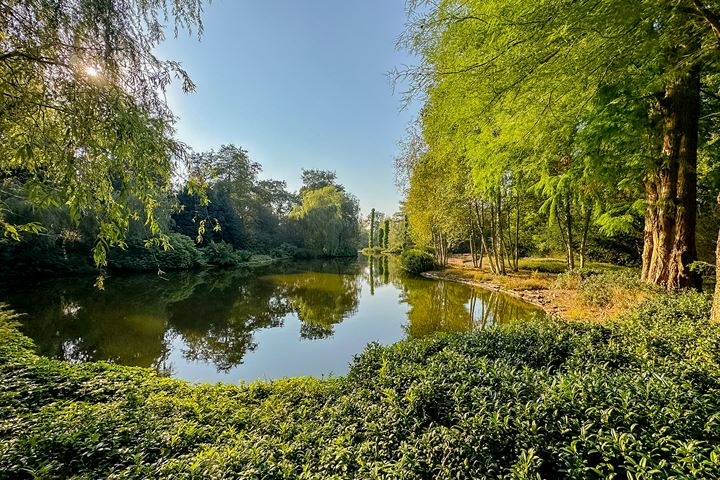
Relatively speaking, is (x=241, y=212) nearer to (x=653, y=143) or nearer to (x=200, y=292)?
(x=200, y=292)

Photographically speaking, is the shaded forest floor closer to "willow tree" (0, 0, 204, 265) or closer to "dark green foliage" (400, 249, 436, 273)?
"dark green foliage" (400, 249, 436, 273)

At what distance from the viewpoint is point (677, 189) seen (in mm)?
5898

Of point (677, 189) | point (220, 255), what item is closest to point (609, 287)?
point (677, 189)

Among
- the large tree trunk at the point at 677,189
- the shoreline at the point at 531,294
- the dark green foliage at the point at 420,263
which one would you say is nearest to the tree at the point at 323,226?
the dark green foliage at the point at 420,263

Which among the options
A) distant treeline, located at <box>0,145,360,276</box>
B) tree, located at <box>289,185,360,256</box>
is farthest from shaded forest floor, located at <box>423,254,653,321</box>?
tree, located at <box>289,185,360,256</box>

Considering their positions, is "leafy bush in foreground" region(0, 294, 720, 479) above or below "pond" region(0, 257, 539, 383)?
above

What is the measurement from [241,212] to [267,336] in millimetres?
26984

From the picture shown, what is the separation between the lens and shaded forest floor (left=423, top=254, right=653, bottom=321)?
6.27 meters

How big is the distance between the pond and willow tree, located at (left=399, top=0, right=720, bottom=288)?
12.8 ft

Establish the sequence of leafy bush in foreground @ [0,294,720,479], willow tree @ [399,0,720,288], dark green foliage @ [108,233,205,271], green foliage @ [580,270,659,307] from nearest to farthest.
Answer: leafy bush in foreground @ [0,294,720,479]
willow tree @ [399,0,720,288]
green foliage @ [580,270,659,307]
dark green foliage @ [108,233,205,271]

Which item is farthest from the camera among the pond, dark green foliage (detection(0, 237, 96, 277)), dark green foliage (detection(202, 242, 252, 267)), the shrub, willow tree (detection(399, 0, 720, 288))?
the shrub

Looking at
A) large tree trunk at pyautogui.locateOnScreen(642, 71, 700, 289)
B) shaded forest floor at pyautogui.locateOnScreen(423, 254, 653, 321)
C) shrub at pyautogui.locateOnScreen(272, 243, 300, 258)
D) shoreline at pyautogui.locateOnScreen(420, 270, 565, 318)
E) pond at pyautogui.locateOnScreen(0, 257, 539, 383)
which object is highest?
large tree trunk at pyautogui.locateOnScreen(642, 71, 700, 289)

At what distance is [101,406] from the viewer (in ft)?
9.74

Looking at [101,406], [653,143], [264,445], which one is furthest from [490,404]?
[653,143]
